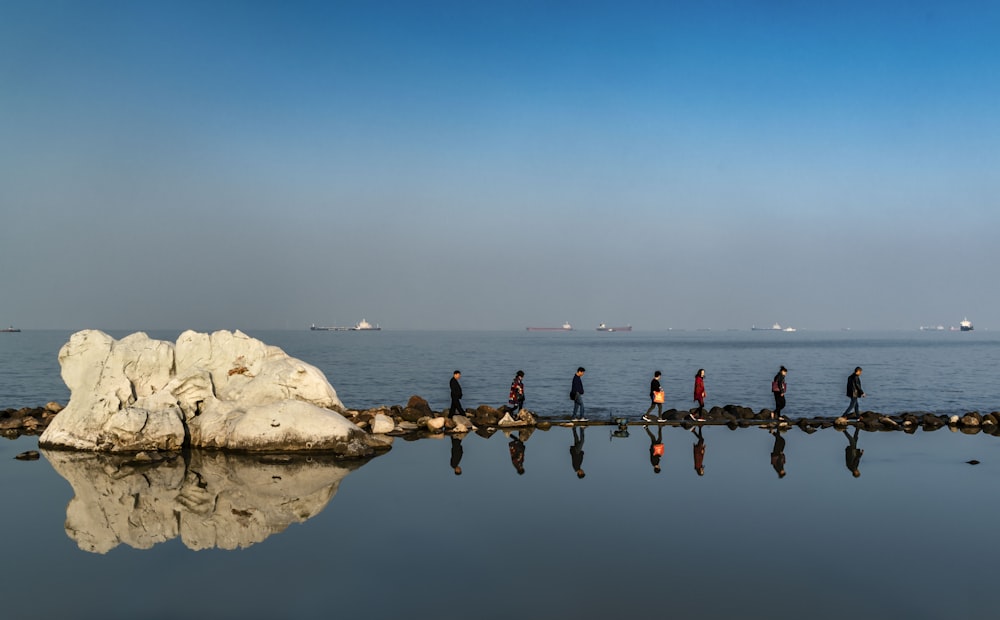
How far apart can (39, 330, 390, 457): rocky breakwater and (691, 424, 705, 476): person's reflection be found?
9.87 meters

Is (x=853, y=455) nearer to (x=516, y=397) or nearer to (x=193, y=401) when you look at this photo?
(x=516, y=397)

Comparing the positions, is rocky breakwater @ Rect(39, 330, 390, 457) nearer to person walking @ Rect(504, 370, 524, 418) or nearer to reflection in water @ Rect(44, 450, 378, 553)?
reflection in water @ Rect(44, 450, 378, 553)

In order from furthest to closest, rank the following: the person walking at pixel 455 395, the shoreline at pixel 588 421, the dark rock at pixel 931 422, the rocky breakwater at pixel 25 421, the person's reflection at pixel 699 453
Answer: the person walking at pixel 455 395 → the dark rock at pixel 931 422 → the shoreline at pixel 588 421 → the rocky breakwater at pixel 25 421 → the person's reflection at pixel 699 453

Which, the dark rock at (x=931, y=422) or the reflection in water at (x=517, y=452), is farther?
the dark rock at (x=931, y=422)

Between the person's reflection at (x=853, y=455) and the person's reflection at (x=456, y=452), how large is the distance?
10.7 m

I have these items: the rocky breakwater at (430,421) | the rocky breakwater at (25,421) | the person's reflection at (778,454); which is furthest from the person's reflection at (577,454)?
the rocky breakwater at (25,421)

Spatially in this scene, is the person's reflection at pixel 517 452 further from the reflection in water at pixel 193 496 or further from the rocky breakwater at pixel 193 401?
the reflection in water at pixel 193 496

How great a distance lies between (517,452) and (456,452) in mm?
1959

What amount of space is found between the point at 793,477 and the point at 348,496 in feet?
37.8

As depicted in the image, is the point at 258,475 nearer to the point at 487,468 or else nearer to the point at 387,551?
the point at 487,468

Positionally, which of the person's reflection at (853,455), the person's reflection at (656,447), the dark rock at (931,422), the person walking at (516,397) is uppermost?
the person walking at (516,397)

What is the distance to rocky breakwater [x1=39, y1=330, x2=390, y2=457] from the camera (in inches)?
938

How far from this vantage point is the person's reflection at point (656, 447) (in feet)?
72.3

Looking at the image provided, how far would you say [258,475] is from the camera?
2039 cm
